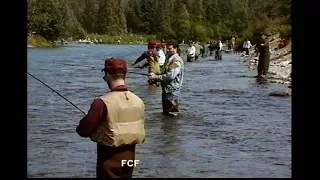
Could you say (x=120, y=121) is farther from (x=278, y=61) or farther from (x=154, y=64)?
(x=278, y=61)

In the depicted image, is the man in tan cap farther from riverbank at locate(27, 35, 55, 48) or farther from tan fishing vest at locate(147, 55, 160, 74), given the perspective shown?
tan fishing vest at locate(147, 55, 160, 74)

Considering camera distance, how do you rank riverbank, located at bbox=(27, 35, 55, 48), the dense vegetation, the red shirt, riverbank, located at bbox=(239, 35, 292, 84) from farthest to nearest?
1. the dense vegetation
2. riverbank, located at bbox=(239, 35, 292, 84)
3. riverbank, located at bbox=(27, 35, 55, 48)
4. the red shirt

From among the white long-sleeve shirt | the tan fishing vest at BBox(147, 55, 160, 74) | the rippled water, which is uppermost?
the white long-sleeve shirt

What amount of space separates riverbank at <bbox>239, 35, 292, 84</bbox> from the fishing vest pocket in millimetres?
859

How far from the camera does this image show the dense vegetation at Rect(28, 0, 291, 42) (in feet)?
12.8

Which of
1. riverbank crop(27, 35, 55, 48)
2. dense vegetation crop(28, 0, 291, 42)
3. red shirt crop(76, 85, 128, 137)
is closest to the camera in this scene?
red shirt crop(76, 85, 128, 137)

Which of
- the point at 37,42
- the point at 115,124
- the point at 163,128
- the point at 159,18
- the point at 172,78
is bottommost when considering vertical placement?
the point at 163,128

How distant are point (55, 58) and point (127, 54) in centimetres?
44

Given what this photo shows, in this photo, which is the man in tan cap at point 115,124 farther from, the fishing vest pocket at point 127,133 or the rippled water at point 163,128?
the rippled water at point 163,128

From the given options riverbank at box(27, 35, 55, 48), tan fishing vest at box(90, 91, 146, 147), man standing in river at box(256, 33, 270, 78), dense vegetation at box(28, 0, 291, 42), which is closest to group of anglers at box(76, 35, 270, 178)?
tan fishing vest at box(90, 91, 146, 147)

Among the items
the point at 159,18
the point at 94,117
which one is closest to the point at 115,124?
the point at 94,117

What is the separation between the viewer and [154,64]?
4410 mm

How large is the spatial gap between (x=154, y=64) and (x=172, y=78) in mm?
141
